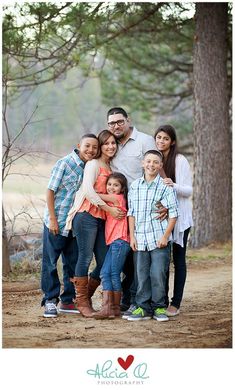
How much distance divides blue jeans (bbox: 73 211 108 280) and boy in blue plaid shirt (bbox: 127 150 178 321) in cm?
25

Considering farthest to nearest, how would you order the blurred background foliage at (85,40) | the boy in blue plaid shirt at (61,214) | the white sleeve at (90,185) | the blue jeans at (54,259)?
the blurred background foliage at (85,40), the blue jeans at (54,259), the boy in blue plaid shirt at (61,214), the white sleeve at (90,185)

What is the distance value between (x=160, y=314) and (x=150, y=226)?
0.65 metres

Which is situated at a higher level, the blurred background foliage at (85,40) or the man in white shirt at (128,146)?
the blurred background foliage at (85,40)

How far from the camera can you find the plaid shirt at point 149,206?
16.0 ft

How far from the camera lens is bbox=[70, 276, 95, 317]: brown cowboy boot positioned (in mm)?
5023

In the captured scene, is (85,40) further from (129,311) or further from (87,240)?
(129,311)

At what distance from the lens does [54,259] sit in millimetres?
5117

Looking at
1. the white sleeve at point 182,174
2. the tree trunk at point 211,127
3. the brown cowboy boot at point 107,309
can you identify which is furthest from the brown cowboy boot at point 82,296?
the tree trunk at point 211,127

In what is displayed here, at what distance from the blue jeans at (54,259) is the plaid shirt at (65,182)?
9cm

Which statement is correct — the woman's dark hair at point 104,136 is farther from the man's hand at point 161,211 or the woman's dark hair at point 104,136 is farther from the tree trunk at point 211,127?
the tree trunk at point 211,127

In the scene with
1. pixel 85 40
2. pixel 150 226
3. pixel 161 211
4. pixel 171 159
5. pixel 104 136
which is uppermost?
pixel 85 40
